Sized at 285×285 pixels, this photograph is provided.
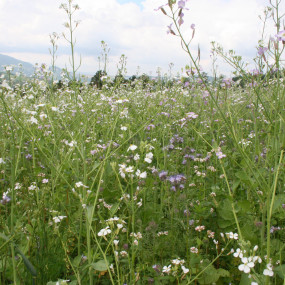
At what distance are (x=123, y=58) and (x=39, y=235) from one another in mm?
1725

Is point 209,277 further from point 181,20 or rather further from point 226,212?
point 181,20

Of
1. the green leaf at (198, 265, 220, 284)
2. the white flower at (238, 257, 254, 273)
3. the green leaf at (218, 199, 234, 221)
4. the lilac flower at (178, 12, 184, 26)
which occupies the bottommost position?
the green leaf at (198, 265, 220, 284)

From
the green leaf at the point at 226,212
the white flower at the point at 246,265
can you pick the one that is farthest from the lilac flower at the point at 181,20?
the green leaf at the point at 226,212

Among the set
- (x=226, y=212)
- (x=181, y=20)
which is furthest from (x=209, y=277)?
(x=181, y=20)

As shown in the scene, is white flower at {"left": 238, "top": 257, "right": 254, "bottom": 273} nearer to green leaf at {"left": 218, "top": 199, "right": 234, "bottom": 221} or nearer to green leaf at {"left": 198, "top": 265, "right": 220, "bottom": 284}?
green leaf at {"left": 198, "top": 265, "right": 220, "bottom": 284}

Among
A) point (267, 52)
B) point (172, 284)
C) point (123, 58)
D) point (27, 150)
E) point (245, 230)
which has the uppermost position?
point (123, 58)

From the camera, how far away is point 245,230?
62.1 inches

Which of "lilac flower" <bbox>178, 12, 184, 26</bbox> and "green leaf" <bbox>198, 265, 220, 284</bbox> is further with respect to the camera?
"green leaf" <bbox>198, 265, 220, 284</bbox>

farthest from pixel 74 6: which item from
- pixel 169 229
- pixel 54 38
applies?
pixel 169 229

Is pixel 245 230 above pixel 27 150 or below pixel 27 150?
below

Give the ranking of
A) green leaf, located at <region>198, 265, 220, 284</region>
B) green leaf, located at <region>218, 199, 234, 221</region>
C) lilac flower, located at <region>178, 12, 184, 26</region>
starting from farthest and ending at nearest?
green leaf, located at <region>218, 199, 234, 221</region>
green leaf, located at <region>198, 265, 220, 284</region>
lilac flower, located at <region>178, 12, 184, 26</region>

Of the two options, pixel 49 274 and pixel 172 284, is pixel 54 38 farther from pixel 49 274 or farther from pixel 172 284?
pixel 172 284

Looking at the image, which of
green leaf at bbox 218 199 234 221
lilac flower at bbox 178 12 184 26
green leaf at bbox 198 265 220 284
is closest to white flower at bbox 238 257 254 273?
green leaf at bbox 198 265 220 284

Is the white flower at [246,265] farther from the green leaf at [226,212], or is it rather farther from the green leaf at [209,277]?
the green leaf at [226,212]
